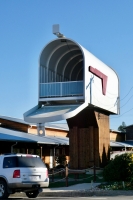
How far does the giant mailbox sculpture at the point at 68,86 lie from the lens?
99.0ft

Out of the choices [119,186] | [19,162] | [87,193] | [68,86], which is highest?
[68,86]

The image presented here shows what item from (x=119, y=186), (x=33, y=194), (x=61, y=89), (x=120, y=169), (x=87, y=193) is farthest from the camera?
→ (x=61, y=89)

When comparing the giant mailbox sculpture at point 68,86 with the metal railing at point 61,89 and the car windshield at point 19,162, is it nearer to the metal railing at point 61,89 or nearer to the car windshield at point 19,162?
the metal railing at point 61,89

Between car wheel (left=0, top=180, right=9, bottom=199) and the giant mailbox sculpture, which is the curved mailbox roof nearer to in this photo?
the giant mailbox sculpture

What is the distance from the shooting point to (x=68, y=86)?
31547mm

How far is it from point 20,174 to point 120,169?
7.12 m

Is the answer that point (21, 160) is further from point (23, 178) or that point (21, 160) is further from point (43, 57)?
point (43, 57)

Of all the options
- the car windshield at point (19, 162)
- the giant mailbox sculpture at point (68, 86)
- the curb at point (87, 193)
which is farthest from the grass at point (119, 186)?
the giant mailbox sculpture at point (68, 86)

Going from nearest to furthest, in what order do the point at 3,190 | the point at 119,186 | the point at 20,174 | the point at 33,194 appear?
the point at 20,174 < the point at 3,190 < the point at 33,194 < the point at 119,186

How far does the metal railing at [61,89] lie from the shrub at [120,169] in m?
8.36

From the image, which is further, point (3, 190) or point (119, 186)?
point (119, 186)

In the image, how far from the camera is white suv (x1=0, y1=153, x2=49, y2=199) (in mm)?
18109

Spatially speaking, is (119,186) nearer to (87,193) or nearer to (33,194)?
(87,193)

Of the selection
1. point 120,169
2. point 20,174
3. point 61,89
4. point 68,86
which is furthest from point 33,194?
point 68,86
